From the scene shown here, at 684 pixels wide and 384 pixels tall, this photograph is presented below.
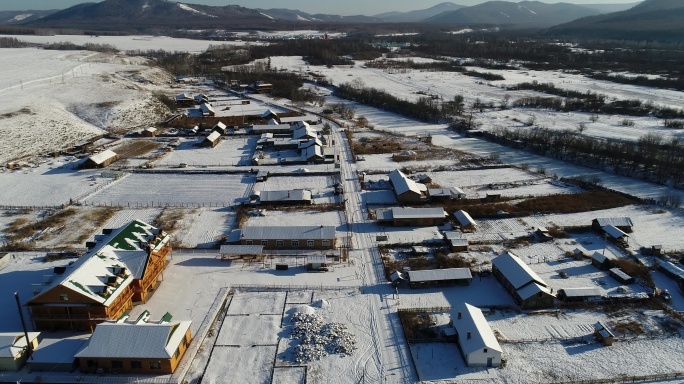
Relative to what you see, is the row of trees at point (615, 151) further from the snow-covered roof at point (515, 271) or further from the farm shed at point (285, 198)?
the farm shed at point (285, 198)

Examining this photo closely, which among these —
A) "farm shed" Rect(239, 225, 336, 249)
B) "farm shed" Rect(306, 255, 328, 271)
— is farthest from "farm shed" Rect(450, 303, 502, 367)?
"farm shed" Rect(239, 225, 336, 249)

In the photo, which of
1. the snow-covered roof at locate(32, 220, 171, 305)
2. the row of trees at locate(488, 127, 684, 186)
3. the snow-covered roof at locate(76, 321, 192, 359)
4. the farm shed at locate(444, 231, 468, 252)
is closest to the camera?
the snow-covered roof at locate(76, 321, 192, 359)

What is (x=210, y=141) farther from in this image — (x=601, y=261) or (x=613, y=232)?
(x=601, y=261)

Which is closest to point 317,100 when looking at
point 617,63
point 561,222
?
point 561,222

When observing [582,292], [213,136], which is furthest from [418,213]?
[213,136]

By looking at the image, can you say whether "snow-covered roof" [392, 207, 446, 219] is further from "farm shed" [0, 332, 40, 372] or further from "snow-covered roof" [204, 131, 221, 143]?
"snow-covered roof" [204, 131, 221, 143]

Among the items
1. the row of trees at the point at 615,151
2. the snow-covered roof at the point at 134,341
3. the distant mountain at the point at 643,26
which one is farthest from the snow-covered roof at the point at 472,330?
the distant mountain at the point at 643,26
